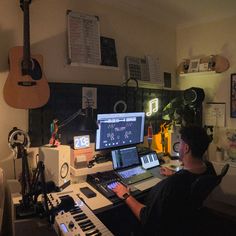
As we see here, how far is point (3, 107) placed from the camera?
1854 millimetres

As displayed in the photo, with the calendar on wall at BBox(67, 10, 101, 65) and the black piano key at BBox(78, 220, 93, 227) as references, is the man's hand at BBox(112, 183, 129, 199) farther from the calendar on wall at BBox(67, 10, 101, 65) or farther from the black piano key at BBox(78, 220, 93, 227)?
the calendar on wall at BBox(67, 10, 101, 65)

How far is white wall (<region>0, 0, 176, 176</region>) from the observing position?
1.86 meters

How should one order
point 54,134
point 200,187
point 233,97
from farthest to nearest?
1. point 233,97
2. point 54,134
3. point 200,187

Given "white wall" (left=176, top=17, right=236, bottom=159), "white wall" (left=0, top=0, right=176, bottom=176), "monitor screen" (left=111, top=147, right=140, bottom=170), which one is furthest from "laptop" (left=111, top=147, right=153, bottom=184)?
"white wall" (left=176, top=17, right=236, bottom=159)

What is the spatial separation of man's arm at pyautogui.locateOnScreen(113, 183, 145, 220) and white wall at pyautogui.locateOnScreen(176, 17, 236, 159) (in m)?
1.70

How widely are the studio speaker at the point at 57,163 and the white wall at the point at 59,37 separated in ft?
0.97

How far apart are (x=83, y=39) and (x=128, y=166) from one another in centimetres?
124

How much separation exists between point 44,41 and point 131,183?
136 cm

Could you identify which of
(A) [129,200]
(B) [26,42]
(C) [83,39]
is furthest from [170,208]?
(C) [83,39]

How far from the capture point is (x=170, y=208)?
4.71 feet

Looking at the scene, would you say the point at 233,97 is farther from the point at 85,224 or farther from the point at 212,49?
the point at 85,224

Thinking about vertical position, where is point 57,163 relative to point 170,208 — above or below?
above

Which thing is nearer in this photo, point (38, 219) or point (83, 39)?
point (38, 219)

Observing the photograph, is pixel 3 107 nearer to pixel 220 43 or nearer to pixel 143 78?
pixel 143 78
